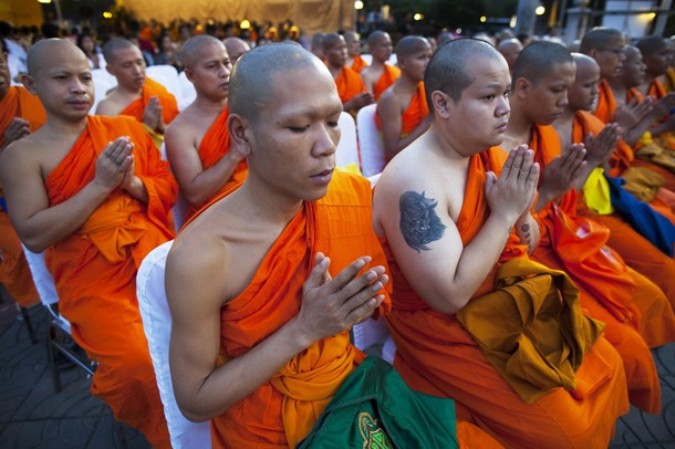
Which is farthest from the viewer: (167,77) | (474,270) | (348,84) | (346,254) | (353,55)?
(353,55)

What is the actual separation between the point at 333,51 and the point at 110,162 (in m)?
4.91

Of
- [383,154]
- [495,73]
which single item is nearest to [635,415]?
[495,73]

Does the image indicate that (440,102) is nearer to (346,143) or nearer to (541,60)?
(541,60)

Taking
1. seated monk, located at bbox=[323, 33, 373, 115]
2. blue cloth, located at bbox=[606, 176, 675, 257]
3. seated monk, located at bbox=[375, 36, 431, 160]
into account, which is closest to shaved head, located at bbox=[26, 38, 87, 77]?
seated monk, located at bbox=[375, 36, 431, 160]

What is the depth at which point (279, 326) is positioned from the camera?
141 cm

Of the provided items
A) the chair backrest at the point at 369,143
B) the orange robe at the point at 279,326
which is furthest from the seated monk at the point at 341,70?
the orange robe at the point at 279,326

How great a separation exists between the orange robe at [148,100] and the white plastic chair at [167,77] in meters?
1.14

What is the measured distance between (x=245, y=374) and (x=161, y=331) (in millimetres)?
402

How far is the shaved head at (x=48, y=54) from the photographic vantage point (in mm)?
2455

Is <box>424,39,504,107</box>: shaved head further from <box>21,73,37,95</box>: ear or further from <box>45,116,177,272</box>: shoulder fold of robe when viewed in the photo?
<box>21,73,37,95</box>: ear

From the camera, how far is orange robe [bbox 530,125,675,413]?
92.9 inches

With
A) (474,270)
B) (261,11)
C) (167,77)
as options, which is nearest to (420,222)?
(474,270)

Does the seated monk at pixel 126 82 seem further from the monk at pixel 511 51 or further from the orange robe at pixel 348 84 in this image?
the monk at pixel 511 51

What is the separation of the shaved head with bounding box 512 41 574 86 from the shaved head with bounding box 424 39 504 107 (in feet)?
2.57
